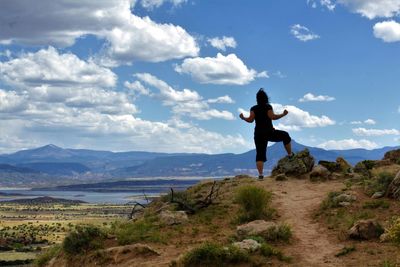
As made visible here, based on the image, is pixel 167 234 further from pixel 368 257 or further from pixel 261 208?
pixel 368 257

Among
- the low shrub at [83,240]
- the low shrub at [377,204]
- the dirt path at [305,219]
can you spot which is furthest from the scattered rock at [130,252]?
the low shrub at [377,204]

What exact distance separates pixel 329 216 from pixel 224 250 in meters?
6.20

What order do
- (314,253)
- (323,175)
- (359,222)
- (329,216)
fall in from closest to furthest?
(314,253)
(359,222)
(329,216)
(323,175)

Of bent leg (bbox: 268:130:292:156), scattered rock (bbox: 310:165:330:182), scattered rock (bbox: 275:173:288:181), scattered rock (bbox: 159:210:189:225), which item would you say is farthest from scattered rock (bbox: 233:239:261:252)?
scattered rock (bbox: 310:165:330:182)

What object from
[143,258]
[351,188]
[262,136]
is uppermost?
[262,136]

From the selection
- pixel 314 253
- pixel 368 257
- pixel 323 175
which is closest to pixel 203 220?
pixel 314 253

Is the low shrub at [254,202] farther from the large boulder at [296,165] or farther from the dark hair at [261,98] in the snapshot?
the large boulder at [296,165]

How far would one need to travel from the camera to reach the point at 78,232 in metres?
17.0

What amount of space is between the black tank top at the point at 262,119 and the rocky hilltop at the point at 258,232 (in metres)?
2.98

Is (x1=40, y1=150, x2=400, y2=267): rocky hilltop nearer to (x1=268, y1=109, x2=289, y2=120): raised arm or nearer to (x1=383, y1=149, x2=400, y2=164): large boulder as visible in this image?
(x1=268, y1=109, x2=289, y2=120): raised arm

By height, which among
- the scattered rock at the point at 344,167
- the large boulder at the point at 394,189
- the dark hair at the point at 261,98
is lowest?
the large boulder at the point at 394,189

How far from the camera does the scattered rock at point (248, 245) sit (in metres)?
13.9

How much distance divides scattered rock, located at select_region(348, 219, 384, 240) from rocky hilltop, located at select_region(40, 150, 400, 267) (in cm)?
3

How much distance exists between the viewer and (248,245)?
14.1 m
